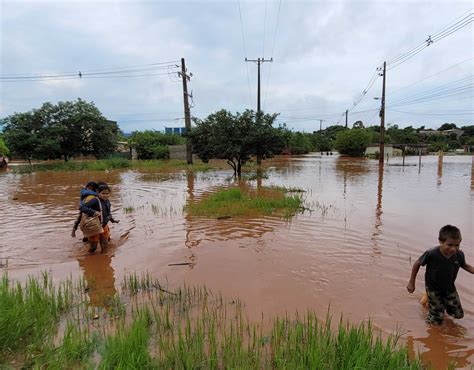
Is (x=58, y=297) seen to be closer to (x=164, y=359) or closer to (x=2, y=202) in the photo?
(x=164, y=359)

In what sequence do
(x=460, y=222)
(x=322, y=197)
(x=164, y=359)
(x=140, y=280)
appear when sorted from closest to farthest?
(x=164, y=359), (x=140, y=280), (x=460, y=222), (x=322, y=197)

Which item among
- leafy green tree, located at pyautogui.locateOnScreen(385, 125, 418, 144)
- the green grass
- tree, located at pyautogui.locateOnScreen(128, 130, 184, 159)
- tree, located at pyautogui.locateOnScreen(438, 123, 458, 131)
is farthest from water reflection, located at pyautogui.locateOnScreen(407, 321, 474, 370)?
tree, located at pyautogui.locateOnScreen(438, 123, 458, 131)

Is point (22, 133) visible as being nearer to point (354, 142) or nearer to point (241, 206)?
point (241, 206)

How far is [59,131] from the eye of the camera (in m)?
30.2

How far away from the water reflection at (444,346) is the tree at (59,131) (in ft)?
102

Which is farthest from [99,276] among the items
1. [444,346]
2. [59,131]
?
[59,131]

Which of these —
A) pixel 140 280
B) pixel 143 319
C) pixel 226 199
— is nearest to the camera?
pixel 143 319

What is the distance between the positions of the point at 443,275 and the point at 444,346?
29.9 inches

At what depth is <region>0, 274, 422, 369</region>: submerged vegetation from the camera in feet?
9.73

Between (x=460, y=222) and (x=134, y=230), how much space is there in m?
8.76

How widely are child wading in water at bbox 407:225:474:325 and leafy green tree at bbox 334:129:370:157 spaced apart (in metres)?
54.8

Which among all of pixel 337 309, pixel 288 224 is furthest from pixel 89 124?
pixel 337 309

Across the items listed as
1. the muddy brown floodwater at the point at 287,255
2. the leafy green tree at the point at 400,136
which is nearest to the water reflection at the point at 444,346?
the muddy brown floodwater at the point at 287,255

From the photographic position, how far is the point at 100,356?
325 centimetres
